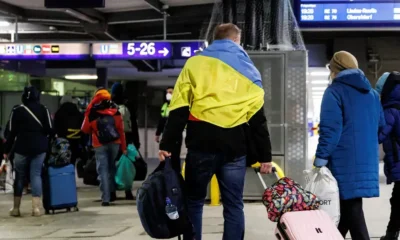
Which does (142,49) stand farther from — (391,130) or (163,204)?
(163,204)

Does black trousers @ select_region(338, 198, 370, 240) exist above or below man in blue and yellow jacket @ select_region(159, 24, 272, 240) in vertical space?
below

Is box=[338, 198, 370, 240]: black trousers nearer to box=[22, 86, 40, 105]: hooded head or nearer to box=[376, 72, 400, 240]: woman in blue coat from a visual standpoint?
box=[376, 72, 400, 240]: woman in blue coat

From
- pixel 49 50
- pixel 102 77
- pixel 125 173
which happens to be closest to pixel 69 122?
pixel 49 50

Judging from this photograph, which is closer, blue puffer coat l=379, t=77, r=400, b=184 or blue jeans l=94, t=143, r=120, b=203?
blue puffer coat l=379, t=77, r=400, b=184

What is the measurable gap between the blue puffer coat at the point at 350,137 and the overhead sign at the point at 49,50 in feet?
25.9

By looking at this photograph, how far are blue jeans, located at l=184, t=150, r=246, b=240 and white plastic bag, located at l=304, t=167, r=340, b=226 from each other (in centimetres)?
56

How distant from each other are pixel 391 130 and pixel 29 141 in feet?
15.3

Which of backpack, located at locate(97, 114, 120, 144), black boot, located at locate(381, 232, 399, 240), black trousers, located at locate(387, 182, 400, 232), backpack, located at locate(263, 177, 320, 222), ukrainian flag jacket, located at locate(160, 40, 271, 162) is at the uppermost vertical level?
ukrainian flag jacket, located at locate(160, 40, 271, 162)

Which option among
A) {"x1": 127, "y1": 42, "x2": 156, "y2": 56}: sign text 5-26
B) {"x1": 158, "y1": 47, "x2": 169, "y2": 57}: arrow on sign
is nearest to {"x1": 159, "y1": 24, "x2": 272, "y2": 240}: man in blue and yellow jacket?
{"x1": 158, "y1": 47, "x2": 169, "y2": 57}: arrow on sign

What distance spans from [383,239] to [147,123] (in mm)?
17594

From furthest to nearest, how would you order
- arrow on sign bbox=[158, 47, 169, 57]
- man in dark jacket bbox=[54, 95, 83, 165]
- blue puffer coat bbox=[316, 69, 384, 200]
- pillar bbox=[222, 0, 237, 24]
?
1. man in dark jacket bbox=[54, 95, 83, 165]
2. arrow on sign bbox=[158, 47, 169, 57]
3. pillar bbox=[222, 0, 237, 24]
4. blue puffer coat bbox=[316, 69, 384, 200]

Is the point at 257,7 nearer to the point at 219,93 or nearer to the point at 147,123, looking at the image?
the point at 219,93

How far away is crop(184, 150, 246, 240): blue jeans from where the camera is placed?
14.9 feet

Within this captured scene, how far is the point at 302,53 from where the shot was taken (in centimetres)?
941
